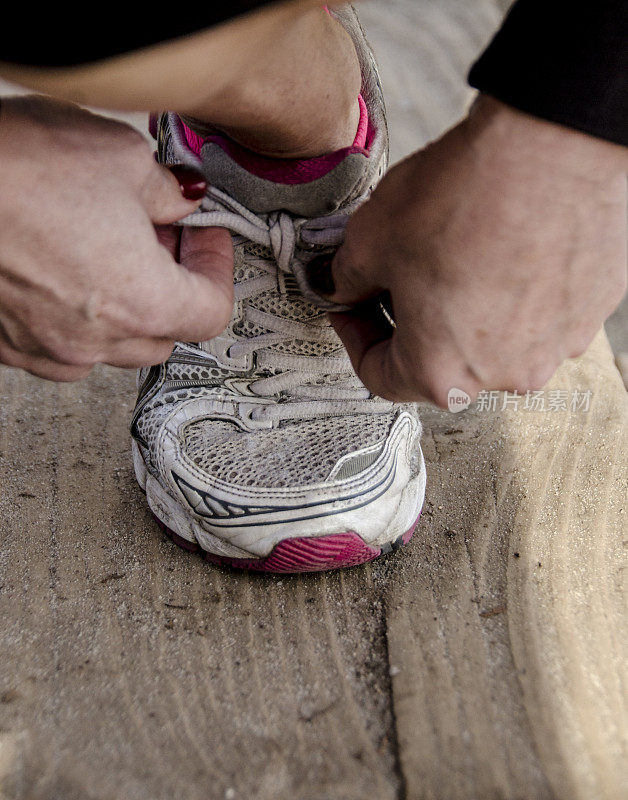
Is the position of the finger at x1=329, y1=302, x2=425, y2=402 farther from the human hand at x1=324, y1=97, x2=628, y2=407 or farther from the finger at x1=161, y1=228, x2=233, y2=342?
the finger at x1=161, y1=228, x2=233, y2=342

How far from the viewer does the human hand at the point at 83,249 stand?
24.2 inches

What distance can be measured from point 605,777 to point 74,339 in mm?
649

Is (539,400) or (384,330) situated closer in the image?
(384,330)

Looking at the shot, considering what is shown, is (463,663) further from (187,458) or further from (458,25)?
(458,25)

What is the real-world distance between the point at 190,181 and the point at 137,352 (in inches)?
7.4

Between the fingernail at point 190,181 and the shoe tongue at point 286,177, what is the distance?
0.23 feet

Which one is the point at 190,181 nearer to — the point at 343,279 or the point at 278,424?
the point at 343,279

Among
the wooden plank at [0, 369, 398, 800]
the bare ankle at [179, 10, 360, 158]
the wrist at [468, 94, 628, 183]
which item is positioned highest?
the wrist at [468, 94, 628, 183]

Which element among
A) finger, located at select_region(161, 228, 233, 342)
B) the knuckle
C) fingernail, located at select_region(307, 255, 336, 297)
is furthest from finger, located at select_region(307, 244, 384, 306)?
the knuckle

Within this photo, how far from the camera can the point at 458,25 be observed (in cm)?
287

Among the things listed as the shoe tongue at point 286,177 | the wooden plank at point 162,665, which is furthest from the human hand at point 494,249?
the wooden plank at point 162,665

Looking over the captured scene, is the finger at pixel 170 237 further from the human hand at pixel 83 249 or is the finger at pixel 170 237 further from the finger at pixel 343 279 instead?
the finger at pixel 343 279

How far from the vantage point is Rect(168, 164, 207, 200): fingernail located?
74cm

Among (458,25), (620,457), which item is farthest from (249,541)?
(458,25)
